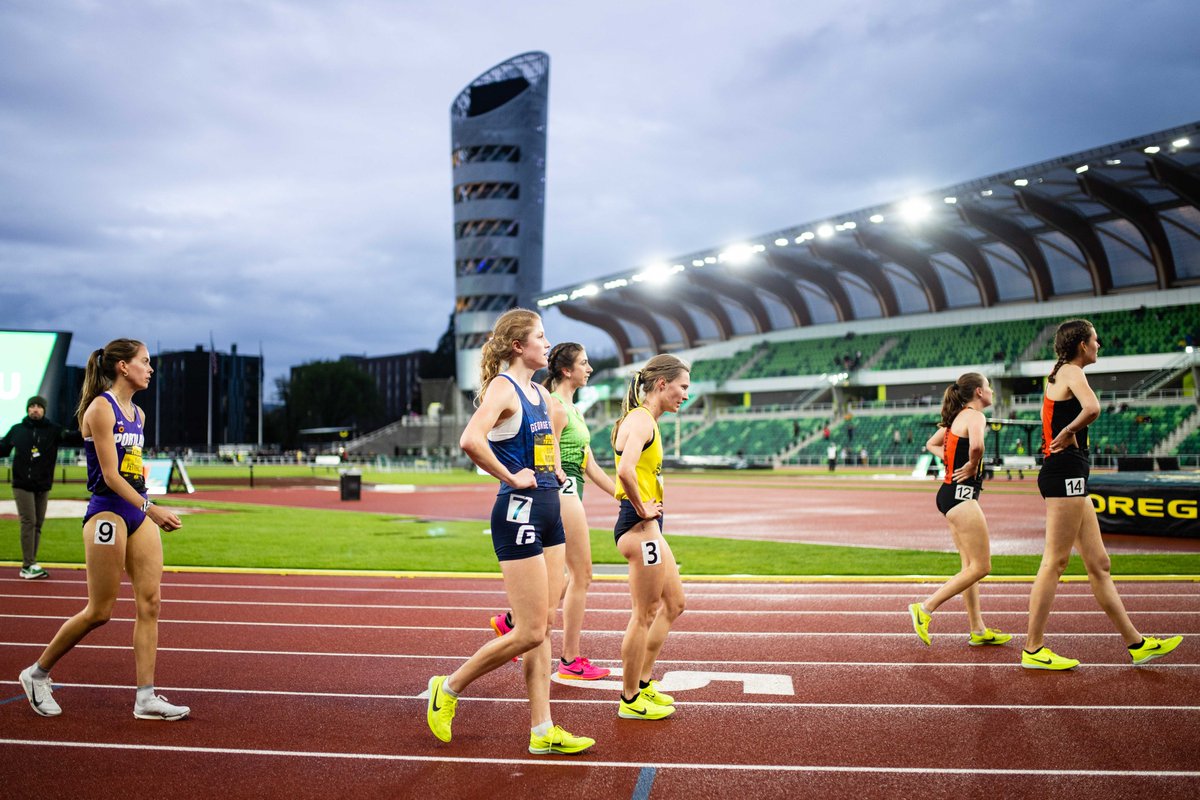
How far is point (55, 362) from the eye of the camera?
1780cm

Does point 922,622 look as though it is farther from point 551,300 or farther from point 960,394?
point 551,300

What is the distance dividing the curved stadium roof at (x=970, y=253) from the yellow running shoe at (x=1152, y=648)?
36.4 metres

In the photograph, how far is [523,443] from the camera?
4.80 metres

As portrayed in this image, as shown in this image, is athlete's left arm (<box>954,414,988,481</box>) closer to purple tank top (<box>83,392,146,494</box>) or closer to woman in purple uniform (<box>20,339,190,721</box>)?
woman in purple uniform (<box>20,339,190,721</box>)

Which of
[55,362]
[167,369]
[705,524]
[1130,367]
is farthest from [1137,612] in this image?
[167,369]

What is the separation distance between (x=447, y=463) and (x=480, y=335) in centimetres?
2785

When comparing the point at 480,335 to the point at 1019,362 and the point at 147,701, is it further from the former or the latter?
the point at 147,701

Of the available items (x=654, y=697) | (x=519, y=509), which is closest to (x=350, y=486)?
(x=654, y=697)

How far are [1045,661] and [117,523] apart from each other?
6.08 meters

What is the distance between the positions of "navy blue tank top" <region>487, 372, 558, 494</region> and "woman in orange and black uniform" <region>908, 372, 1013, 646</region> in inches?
143

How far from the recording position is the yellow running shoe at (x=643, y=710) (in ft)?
18.4

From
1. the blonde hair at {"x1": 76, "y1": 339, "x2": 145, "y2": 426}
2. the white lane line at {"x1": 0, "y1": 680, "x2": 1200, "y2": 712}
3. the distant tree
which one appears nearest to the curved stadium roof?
the white lane line at {"x1": 0, "y1": 680, "x2": 1200, "y2": 712}

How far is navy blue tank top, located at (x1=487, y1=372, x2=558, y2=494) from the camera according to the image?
4.78 metres

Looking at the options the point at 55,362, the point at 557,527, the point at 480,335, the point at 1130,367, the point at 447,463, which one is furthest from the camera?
the point at 480,335
